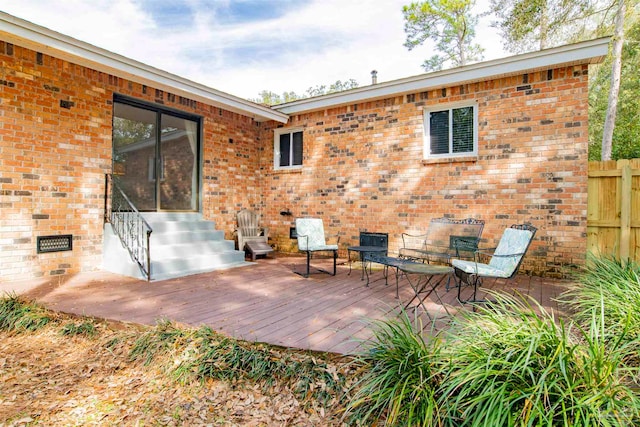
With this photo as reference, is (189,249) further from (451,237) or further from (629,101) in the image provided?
(629,101)

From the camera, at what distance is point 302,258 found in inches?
285

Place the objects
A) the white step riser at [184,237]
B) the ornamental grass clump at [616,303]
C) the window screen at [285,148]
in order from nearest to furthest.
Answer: the ornamental grass clump at [616,303] → the white step riser at [184,237] → the window screen at [285,148]

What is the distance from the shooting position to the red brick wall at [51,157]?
4.58 m

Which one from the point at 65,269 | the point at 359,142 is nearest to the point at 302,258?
the point at 359,142

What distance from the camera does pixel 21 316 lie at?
10.6 ft

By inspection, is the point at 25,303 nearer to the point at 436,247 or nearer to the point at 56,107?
the point at 56,107

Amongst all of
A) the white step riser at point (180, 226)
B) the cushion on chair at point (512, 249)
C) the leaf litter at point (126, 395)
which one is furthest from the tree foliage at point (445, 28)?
the leaf litter at point (126, 395)

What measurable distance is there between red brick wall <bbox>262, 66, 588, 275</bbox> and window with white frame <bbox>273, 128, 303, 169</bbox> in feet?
0.81

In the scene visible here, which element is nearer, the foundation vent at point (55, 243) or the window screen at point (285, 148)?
the foundation vent at point (55, 243)

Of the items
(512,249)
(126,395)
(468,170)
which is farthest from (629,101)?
(126,395)

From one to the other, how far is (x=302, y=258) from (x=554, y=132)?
487cm

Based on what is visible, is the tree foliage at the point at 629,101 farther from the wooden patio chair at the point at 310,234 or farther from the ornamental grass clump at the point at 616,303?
the wooden patio chair at the point at 310,234

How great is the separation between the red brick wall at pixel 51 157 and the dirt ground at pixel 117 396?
2.49 meters

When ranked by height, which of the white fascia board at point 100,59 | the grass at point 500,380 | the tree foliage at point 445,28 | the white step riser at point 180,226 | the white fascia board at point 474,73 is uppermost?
the tree foliage at point 445,28
